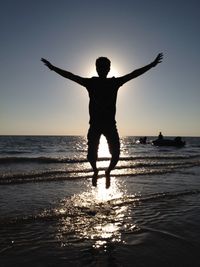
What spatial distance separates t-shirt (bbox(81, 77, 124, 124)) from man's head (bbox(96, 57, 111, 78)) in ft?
0.33

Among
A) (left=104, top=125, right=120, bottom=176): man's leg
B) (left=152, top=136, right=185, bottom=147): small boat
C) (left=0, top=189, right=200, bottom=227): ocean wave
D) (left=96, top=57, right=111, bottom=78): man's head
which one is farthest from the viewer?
(left=152, top=136, right=185, bottom=147): small boat

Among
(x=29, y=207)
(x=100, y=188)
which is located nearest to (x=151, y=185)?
(x=100, y=188)

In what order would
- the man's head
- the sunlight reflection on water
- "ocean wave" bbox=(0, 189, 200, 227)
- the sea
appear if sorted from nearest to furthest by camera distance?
Result: the sea < the sunlight reflection on water < the man's head < "ocean wave" bbox=(0, 189, 200, 227)

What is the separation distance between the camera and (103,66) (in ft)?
21.1

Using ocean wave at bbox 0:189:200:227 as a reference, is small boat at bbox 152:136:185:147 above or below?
above

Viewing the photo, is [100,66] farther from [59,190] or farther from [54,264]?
[59,190]

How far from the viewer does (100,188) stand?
12852 millimetres

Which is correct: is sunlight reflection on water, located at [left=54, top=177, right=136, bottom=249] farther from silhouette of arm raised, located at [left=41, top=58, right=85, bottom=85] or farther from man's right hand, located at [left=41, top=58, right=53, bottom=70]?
man's right hand, located at [left=41, top=58, right=53, bottom=70]

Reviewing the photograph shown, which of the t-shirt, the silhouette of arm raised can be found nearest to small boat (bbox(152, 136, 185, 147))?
the t-shirt

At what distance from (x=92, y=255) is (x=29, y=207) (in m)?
4.21

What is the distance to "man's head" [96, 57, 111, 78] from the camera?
6.41 m

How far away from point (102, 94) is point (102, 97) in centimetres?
5

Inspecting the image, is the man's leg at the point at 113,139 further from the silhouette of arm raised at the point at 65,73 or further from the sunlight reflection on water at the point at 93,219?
the sunlight reflection on water at the point at 93,219

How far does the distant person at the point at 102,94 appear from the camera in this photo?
643 cm
